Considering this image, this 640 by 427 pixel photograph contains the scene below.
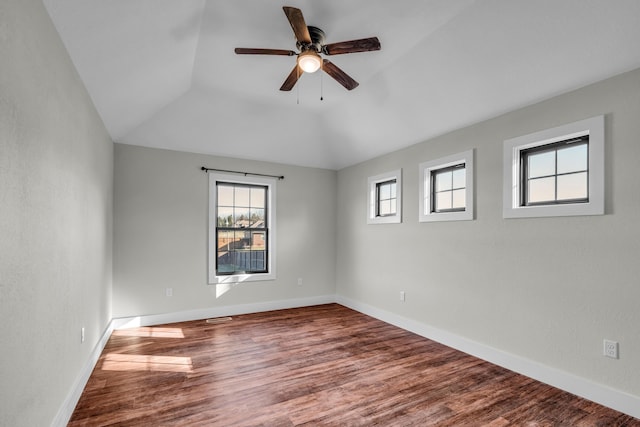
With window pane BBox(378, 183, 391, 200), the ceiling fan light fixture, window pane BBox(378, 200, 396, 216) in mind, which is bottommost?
window pane BBox(378, 200, 396, 216)

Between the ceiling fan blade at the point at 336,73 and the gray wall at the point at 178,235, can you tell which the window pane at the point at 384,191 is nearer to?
the gray wall at the point at 178,235

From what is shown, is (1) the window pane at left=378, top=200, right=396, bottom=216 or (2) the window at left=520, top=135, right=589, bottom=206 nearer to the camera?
(2) the window at left=520, top=135, right=589, bottom=206

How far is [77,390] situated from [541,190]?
4.16 m

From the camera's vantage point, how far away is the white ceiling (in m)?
2.19

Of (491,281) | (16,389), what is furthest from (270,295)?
(16,389)

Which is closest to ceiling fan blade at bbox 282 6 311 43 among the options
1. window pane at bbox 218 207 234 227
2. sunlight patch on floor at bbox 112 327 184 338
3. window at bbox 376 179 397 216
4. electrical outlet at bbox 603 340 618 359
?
window at bbox 376 179 397 216

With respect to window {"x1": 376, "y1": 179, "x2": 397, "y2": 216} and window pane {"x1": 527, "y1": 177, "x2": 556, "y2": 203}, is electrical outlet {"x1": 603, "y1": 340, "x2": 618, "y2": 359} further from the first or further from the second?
window {"x1": 376, "y1": 179, "x2": 397, "y2": 216}

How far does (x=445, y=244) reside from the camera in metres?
3.74

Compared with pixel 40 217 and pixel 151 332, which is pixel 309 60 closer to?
pixel 40 217

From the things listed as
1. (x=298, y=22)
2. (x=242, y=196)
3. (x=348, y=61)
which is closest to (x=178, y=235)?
(x=242, y=196)

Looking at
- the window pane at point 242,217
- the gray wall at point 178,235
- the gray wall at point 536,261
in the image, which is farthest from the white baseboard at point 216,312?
the gray wall at point 536,261

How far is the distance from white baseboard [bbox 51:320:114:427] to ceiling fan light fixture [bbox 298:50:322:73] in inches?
113

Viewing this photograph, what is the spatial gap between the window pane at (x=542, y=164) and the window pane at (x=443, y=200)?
3.11 ft

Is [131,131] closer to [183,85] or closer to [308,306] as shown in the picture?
[183,85]
